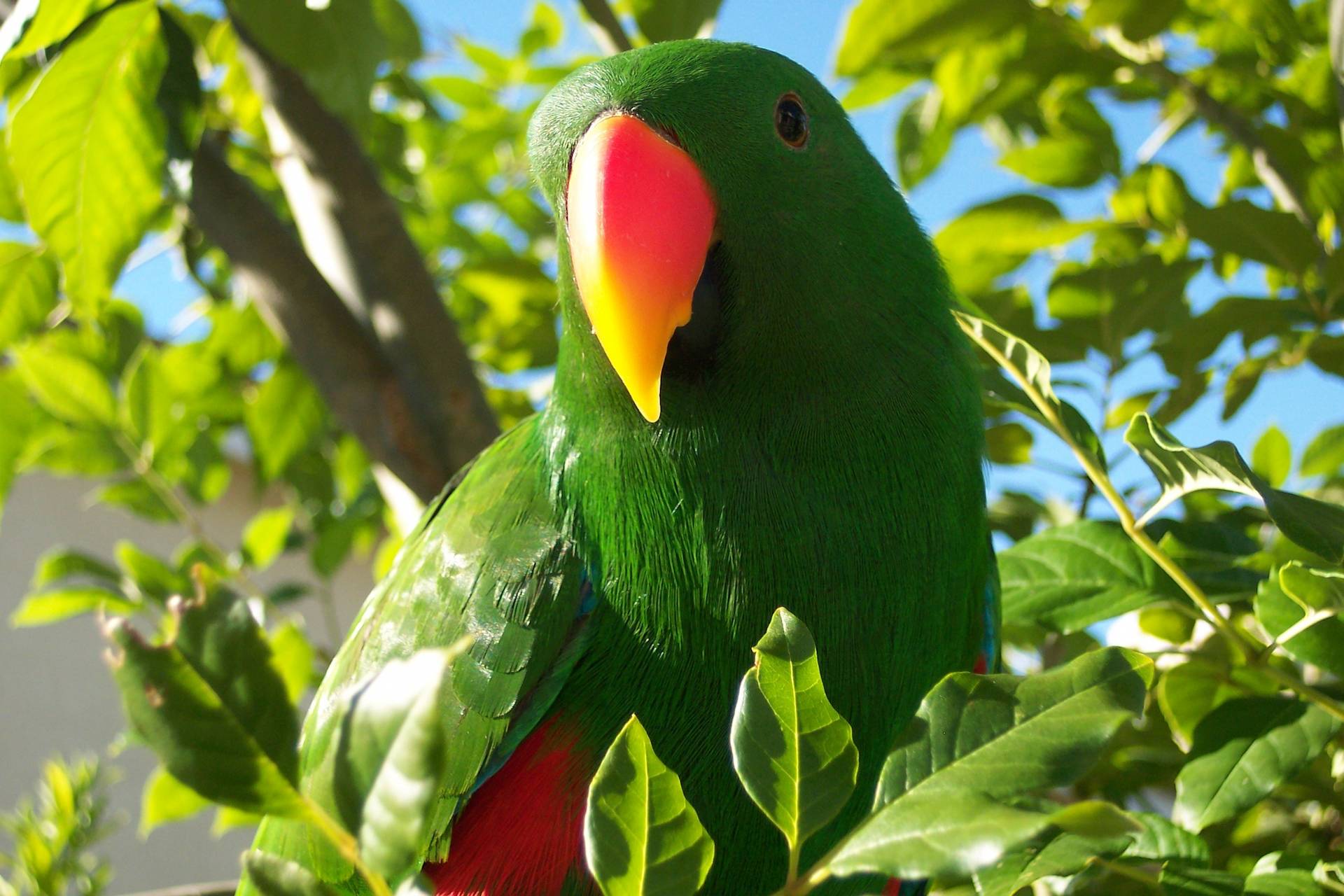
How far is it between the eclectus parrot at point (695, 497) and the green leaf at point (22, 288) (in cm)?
85

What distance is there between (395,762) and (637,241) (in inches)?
23.1

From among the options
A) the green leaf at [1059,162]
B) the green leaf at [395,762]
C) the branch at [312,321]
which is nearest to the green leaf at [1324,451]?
the green leaf at [1059,162]

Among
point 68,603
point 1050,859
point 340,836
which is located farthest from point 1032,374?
point 68,603

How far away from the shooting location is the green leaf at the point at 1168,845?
0.83 meters

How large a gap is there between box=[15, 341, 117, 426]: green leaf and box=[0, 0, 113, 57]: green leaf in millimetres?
718

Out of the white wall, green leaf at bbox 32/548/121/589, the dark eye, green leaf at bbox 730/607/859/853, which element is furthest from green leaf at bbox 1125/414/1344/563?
the white wall

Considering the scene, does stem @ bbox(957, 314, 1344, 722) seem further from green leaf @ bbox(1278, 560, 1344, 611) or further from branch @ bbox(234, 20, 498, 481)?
branch @ bbox(234, 20, 498, 481)

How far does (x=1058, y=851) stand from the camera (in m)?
0.62

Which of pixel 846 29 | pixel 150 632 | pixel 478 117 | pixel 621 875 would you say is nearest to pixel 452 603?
pixel 621 875

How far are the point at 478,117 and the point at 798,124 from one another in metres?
1.45

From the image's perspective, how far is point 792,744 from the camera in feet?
1.57

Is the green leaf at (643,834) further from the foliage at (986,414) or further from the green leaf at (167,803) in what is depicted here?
the green leaf at (167,803)

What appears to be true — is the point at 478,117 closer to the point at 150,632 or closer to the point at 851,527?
the point at 150,632

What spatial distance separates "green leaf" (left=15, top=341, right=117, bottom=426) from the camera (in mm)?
1597
